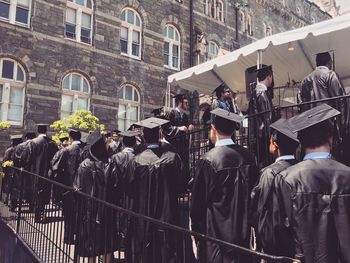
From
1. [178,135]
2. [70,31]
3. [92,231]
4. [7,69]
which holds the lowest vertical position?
[92,231]

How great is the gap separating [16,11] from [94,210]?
39.9ft

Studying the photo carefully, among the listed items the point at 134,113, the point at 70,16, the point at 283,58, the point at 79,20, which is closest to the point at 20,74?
the point at 70,16

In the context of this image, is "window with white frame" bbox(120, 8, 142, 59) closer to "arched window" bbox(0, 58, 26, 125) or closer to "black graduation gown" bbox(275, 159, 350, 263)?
"arched window" bbox(0, 58, 26, 125)

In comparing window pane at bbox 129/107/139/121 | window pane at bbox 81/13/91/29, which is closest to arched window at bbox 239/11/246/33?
window pane at bbox 129/107/139/121

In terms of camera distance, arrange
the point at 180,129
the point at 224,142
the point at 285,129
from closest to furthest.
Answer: the point at 285,129 < the point at 224,142 < the point at 180,129

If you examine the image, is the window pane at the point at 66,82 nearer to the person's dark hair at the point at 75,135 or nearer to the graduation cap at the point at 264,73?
the person's dark hair at the point at 75,135

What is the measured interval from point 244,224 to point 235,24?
69.5 ft

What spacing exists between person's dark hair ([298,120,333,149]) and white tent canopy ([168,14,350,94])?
11.8ft

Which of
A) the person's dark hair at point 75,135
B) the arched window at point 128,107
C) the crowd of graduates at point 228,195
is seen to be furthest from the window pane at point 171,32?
the crowd of graduates at point 228,195

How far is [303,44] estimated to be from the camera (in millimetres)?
6727

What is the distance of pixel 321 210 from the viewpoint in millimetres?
2252

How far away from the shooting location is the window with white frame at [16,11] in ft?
42.2

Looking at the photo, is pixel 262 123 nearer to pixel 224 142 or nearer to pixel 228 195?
pixel 224 142

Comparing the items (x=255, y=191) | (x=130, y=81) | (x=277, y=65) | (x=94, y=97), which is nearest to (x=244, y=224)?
(x=255, y=191)
